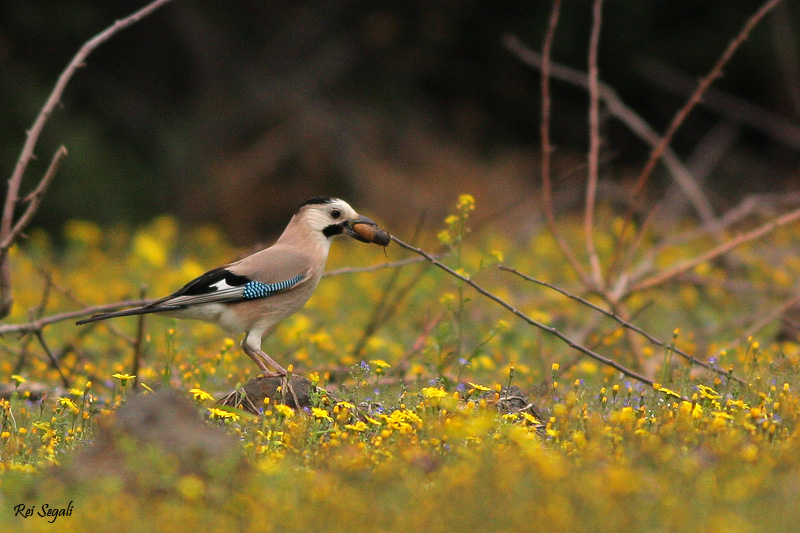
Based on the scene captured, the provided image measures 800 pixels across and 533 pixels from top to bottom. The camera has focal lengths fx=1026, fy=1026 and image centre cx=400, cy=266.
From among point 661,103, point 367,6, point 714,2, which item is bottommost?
point 367,6

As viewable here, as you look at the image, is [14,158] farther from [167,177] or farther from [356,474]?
[356,474]

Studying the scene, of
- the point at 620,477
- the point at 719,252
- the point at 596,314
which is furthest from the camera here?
the point at 596,314

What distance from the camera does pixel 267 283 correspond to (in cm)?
591

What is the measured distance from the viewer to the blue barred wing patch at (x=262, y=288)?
588cm

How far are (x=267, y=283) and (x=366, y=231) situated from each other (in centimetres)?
65

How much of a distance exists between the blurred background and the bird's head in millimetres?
9440

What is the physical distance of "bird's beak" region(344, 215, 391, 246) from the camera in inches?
232

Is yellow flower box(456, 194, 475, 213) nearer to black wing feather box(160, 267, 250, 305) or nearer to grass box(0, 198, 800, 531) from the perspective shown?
grass box(0, 198, 800, 531)

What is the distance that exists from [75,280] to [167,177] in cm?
442

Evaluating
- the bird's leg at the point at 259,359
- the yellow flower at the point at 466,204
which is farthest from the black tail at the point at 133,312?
the yellow flower at the point at 466,204

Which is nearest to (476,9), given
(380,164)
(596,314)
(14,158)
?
(380,164)

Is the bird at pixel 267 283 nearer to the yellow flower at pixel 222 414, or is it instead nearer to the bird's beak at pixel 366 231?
the bird's beak at pixel 366 231

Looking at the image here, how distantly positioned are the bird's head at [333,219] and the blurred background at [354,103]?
372 inches

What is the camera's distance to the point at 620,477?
133 inches
